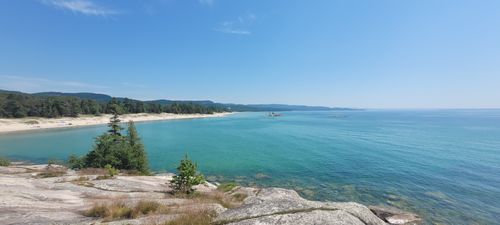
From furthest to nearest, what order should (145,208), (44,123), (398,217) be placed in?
(44,123)
(398,217)
(145,208)

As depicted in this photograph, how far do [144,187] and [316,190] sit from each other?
2045cm

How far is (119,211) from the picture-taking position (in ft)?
40.1

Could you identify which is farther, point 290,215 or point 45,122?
point 45,122

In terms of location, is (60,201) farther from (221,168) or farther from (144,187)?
(221,168)

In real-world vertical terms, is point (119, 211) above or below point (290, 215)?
below

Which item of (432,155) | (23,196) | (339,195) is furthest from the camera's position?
(432,155)

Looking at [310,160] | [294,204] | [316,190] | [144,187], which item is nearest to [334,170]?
[310,160]

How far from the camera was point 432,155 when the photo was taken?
54344 millimetres

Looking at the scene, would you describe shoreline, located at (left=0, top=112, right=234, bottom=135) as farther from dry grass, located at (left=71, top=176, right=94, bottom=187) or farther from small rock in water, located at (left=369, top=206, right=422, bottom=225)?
small rock in water, located at (left=369, top=206, right=422, bottom=225)

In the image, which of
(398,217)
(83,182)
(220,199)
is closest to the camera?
(220,199)

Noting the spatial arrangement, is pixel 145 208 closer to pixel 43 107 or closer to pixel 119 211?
pixel 119 211

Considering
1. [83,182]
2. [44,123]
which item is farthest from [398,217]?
[44,123]

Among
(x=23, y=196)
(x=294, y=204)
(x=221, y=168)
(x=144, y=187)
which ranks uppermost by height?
(x=294, y=204)

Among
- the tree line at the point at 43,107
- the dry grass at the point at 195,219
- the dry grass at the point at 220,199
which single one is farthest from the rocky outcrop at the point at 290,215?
the tree line at the point at 43,107
